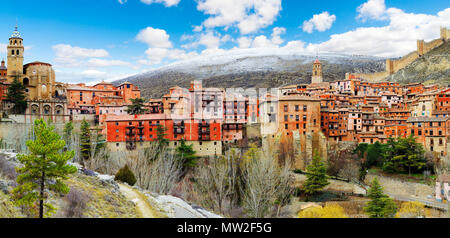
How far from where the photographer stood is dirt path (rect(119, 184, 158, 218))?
18.9ft

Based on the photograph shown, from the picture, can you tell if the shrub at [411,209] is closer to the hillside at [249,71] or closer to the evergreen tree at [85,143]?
the evergreen tree at [85,143]

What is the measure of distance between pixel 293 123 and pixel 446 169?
29.5ft

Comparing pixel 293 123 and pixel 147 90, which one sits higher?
pixel 147 90

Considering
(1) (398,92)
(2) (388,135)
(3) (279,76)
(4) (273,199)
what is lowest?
(4) (273,199)

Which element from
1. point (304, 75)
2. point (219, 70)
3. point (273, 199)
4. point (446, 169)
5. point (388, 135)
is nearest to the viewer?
point (273, 199)

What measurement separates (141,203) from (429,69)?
43.7 m

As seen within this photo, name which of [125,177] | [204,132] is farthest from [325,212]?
[204,132]

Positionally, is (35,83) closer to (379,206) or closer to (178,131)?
(178,131)

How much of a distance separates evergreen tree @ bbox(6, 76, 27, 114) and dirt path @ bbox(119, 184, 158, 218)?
16124mm

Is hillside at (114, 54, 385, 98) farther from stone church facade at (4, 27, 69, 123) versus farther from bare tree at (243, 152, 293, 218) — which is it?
bare tree at (243, 152, 293, 218)

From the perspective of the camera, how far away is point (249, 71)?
5009cm

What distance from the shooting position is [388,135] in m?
20.9
